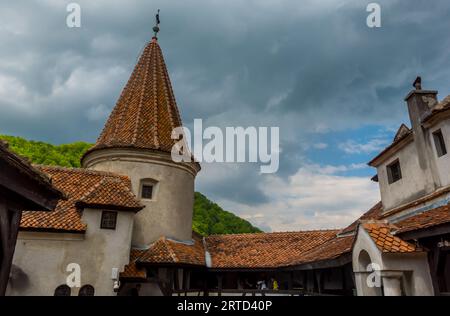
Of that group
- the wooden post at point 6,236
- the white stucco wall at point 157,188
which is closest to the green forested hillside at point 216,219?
the white stucco wall at point 157,188

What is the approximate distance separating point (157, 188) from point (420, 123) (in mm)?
11040

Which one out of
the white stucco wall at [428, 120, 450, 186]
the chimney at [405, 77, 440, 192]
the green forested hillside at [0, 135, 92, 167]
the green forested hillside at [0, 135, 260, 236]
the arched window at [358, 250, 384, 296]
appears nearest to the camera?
the arched window at [358, 250, 384, 296]

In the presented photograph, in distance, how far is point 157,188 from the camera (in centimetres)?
1516

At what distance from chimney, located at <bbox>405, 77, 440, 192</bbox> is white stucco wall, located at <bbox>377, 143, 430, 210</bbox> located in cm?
24

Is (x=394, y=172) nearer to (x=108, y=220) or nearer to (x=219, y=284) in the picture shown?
(x=219, y=284)

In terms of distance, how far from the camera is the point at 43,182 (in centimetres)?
503

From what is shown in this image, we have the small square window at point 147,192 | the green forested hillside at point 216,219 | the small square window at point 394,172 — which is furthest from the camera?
the green forested hillside at point 216,219

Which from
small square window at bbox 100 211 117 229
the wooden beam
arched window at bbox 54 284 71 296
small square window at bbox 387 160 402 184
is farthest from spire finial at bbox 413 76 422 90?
arched window at bbox 54 284 71 296

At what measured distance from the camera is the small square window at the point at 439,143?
860 cm

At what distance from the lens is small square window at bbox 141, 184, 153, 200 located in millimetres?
15031

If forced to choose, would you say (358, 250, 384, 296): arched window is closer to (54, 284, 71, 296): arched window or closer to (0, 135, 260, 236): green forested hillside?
(54, 284, 71, 296): arched window

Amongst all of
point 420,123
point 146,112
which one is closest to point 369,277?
point 420,123

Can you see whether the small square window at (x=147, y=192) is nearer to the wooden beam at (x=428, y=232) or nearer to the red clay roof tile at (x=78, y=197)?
the red clay roof tile at (x=78, y=197)
